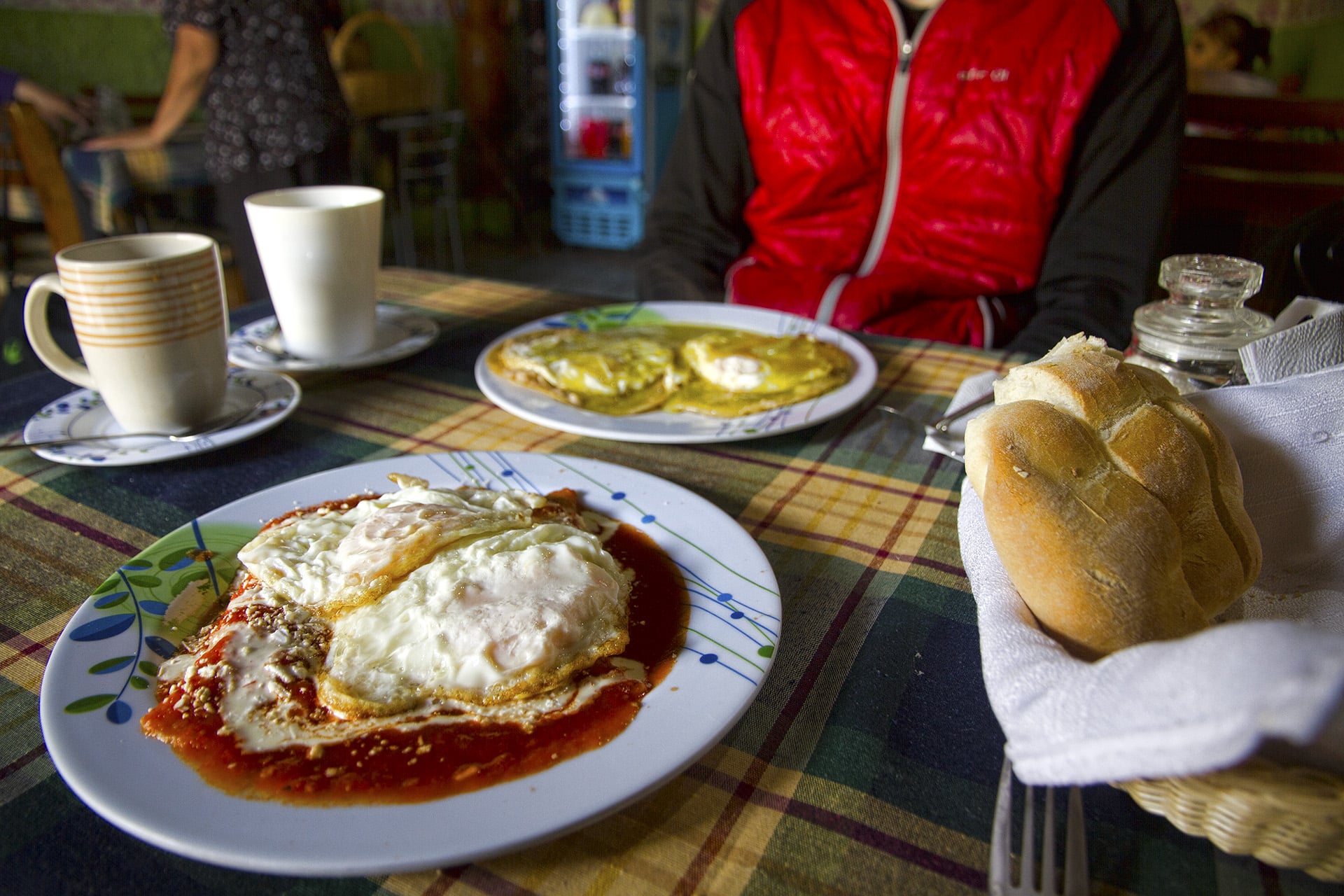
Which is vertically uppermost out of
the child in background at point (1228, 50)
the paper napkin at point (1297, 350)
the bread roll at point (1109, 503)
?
the child in background at point (1228, 50)

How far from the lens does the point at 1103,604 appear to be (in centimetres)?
50

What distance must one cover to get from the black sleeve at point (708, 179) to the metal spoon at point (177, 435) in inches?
48.5

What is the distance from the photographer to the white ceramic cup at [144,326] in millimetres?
887

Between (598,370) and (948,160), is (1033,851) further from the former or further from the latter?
(948,160)

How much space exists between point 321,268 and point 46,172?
9.66 ft

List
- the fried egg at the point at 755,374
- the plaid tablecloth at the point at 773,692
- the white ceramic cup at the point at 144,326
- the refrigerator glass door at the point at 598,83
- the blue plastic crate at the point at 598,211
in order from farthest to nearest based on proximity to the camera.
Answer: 1. the blue plastic crate at the point at 598,211
2. the refrigerator glass door at the point at 598,83
3. the fried egg at the point at 755,374
4. the white ceramic cup at the point at 144,326
5. the plaid tablecloth at the point at 773,692

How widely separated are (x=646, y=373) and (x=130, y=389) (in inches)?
24.9

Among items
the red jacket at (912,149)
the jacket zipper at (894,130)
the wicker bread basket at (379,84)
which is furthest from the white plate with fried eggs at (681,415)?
the wicker bread basket at (379,84)

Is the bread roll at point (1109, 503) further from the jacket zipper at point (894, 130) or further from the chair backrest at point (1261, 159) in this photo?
the chair backrest at point (1261, 159)

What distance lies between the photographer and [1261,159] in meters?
2.17

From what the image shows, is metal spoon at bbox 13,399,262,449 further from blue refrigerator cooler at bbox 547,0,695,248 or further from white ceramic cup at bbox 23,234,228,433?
blue refrigerator cooler at bbox 547,0,695,248

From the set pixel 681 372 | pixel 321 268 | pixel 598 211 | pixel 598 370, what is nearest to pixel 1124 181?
pixel 681 372

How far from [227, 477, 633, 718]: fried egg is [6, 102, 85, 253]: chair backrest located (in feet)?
10.4

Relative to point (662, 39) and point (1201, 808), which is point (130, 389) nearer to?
point (1201, 808)
